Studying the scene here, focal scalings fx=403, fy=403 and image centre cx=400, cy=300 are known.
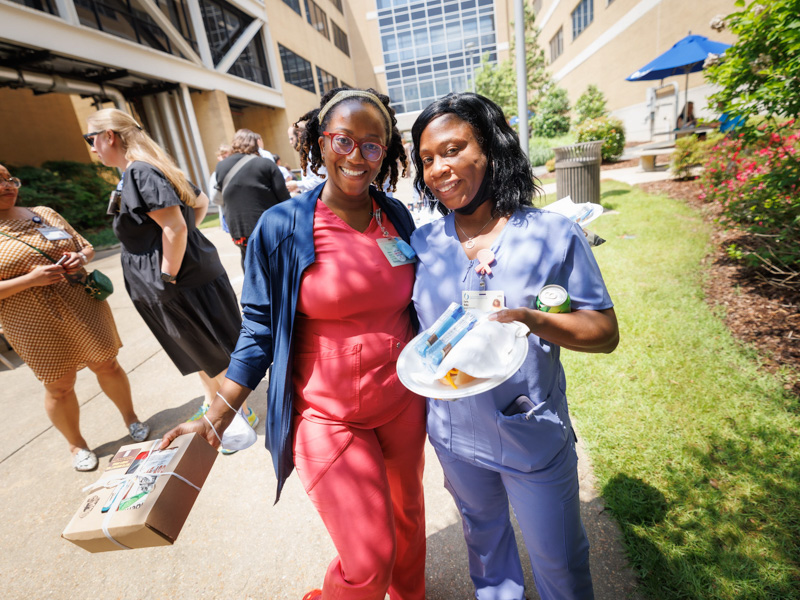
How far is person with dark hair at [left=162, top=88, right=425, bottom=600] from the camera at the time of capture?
1.51 m

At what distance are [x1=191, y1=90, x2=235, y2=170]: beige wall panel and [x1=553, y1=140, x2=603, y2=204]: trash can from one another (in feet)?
48.9

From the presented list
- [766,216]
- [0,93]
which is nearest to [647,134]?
[766,216]

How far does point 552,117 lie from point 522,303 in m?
26.1

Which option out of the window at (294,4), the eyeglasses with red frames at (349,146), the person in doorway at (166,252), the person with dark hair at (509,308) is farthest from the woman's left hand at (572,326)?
the window at (294,4)

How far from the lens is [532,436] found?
4.56 feet

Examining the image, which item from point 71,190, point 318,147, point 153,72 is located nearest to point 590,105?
point 153,72

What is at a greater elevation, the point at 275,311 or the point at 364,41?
the point at 364,41

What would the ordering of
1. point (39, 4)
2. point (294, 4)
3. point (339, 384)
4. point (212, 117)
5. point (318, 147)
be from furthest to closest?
point (294, 4), point (212, 117), point (39, 4), point (318, 147), point (339, 384)

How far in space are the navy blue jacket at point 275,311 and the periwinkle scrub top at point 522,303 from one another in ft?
1.73

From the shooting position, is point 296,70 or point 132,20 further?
point 296,70

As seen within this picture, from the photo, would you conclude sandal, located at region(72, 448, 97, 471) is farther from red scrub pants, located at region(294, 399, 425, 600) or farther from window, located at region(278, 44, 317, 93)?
window, located at region(278, 44, 317, 93)

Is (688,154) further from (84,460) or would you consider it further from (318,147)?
(84,460)

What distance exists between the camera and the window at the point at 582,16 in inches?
1021

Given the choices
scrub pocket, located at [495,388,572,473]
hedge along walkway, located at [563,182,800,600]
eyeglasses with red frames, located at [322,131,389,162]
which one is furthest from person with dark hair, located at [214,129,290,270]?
scrub pocket, located at [495,388,572,473]
